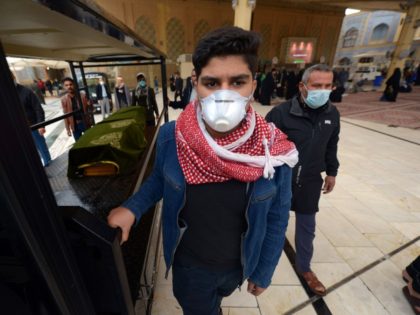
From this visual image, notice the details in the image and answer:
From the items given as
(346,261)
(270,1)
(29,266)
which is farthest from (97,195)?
(270,1)

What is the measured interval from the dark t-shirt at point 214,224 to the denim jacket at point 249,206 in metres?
0.04

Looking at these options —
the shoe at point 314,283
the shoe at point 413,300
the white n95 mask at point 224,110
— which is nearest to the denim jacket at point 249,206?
the white n95 mask at point 224,110

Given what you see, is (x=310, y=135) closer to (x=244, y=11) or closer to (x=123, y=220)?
(x=123, y=220)

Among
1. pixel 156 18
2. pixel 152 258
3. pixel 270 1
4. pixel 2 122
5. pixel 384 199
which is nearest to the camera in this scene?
pixel 2 122

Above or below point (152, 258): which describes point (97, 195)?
above

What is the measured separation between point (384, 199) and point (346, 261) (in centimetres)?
165

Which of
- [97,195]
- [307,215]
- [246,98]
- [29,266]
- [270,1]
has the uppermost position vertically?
[270,1]

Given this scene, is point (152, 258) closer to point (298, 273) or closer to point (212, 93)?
point (298, 273)

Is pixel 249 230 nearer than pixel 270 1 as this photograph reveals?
Yes

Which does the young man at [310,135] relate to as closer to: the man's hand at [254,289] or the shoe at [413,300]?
the shoe at [413,300]

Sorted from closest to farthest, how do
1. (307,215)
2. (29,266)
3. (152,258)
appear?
(29,266), (307,215), (152,258)

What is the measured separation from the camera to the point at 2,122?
40 cm

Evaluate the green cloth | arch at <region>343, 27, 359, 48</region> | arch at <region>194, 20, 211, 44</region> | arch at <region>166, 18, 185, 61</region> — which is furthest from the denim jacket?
arch at <region>343, 27, 359, 48</region>

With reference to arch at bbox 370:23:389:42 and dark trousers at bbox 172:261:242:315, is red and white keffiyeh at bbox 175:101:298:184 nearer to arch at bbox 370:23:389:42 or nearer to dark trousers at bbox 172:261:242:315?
dark trousers at bbox 172:261:242:315
